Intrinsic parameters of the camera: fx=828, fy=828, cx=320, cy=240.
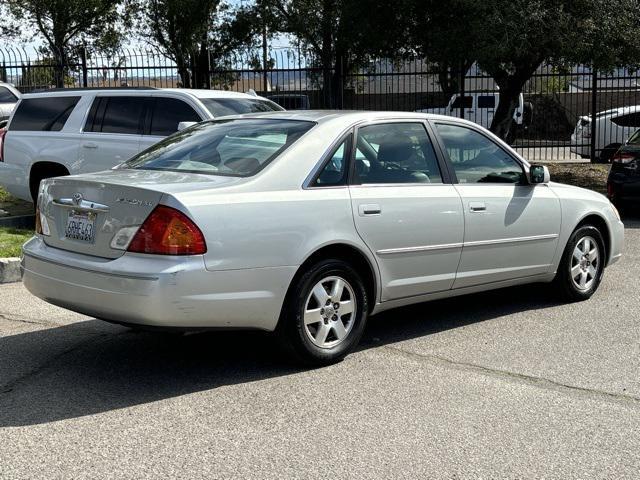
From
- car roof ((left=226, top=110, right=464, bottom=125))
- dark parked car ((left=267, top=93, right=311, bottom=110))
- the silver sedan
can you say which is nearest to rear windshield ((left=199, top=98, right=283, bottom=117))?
the silver sedan

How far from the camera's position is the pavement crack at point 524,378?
4816 mm

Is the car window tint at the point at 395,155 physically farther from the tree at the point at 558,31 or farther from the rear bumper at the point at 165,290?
the tree at the point at 558,31

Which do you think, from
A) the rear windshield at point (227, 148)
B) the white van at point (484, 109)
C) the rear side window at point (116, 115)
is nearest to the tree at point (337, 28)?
the white van at point (484, 109)

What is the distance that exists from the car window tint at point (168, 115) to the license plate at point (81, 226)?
206 inches

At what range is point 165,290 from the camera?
458 cm

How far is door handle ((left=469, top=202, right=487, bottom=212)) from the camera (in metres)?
6.16

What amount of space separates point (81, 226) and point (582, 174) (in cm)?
1505

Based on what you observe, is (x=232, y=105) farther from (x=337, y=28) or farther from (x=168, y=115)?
(x=337, y=28)

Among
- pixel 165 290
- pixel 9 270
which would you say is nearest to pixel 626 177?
pixel 9 270

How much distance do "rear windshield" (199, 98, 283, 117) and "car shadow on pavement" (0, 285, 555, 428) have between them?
436 centimetres

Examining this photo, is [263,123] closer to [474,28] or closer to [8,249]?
[8,249]

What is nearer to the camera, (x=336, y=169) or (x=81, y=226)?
(x=81, y=226)

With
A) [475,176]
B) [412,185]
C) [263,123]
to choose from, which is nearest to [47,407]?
[263,123]

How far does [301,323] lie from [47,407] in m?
1.55
